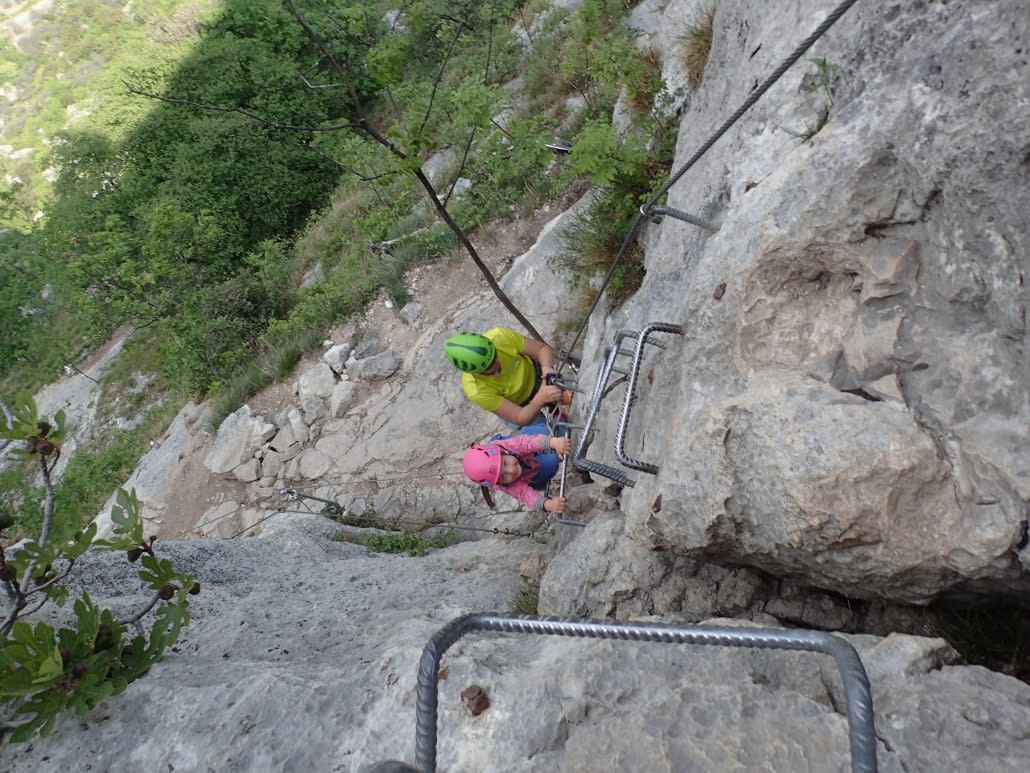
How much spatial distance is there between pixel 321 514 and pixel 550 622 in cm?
639

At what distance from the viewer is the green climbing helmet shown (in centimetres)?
484

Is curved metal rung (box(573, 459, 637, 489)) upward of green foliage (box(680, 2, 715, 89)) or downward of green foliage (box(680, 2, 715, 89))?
downward

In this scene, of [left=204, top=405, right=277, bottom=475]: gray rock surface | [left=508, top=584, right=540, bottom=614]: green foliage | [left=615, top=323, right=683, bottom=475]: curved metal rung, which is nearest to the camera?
[left=615, top=323, right=683, bottom=475]: curved metal rung

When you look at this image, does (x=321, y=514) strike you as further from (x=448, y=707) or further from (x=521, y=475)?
(x=448, y=707)

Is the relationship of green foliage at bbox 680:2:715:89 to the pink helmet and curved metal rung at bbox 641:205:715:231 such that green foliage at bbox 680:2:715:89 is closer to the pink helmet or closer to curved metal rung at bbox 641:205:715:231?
Answer: curved metal rung at bbox 641:205:715:231

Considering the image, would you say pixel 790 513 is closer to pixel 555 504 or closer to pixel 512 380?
pixel 555 504

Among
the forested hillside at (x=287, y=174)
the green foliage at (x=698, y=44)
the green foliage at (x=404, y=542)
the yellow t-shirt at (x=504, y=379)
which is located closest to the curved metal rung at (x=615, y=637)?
the forested hillside at (x=287, y=174)

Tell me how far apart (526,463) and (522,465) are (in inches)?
1.4

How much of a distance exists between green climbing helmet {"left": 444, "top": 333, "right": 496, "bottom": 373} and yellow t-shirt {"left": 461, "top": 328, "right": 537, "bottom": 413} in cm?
20

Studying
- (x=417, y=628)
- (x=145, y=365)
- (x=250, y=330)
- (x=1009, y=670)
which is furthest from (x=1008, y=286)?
(x=145, y=365)

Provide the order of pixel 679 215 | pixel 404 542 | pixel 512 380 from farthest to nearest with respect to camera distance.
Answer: pixel 404 542, pixel 512 380, pixel 679 215

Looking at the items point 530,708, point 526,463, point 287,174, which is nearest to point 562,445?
point 526,463

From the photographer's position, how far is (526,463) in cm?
496

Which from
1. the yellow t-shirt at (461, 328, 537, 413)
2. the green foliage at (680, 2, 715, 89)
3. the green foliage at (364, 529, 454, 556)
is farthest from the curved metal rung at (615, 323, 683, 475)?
the green foliage at (364, 529, 454, 556)
